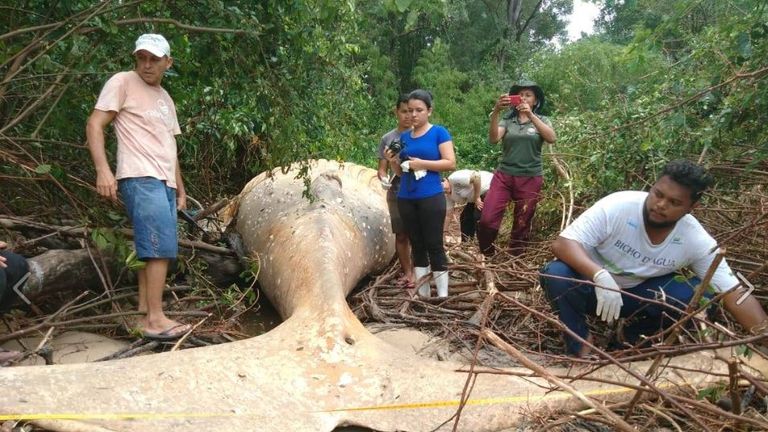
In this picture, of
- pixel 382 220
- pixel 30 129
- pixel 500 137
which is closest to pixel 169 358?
pixel 30 129

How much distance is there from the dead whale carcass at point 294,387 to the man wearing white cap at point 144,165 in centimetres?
71

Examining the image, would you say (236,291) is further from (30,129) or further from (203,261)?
(30,129)

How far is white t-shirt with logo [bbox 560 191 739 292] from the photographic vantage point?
9.70 ft

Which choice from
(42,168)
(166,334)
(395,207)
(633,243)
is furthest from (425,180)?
(42,168)

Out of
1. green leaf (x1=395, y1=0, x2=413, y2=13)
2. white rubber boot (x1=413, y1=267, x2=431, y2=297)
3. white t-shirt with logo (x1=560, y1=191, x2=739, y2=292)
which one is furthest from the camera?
white rubber boot (x1=413, y1=267, x2=431, y2=297)

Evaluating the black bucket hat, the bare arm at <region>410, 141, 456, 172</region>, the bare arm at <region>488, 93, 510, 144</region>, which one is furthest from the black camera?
the black bucket hat

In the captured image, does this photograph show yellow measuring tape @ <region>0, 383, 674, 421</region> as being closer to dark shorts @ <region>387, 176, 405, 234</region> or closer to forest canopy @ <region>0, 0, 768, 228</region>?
forest canopy @ <region>0, 0, 768, 228</region>

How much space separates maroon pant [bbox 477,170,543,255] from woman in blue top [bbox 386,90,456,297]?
0.77 meters

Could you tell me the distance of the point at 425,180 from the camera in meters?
4.00

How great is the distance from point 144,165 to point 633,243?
2.42m

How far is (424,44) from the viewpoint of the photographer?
18016mm

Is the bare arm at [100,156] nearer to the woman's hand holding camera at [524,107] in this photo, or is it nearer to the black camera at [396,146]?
the black camera at [396,146]

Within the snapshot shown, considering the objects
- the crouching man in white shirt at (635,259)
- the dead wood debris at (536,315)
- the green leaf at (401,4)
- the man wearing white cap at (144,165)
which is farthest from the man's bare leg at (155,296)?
the crouching man in white shirt at (635,259)

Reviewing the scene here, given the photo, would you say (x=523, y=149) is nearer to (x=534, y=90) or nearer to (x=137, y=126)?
(x=534, y=90)
